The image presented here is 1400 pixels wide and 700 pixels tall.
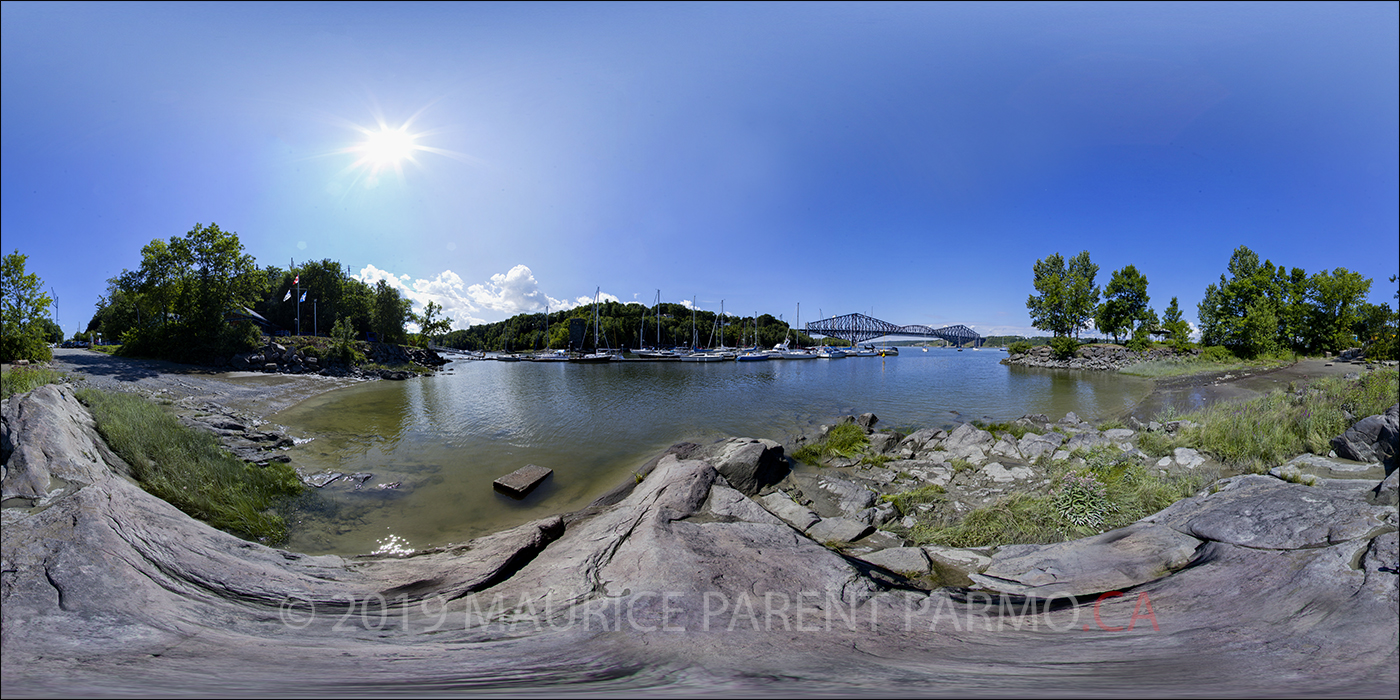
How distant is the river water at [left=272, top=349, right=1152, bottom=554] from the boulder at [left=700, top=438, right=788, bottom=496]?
3246 millimetres

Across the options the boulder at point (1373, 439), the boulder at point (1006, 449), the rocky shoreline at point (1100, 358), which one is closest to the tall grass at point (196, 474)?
the boulder at point (1006, 449)

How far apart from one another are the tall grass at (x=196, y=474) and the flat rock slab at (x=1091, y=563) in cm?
1104

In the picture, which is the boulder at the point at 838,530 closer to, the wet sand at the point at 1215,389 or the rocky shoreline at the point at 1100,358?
the wet sand at the point at 1215,389

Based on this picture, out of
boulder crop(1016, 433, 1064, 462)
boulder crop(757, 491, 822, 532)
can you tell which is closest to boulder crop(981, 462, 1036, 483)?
boulder crop(1016, 433, 1064, 462)

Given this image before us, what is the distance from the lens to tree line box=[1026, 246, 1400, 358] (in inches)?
1677

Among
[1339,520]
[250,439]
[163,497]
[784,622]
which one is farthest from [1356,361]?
[250,439]

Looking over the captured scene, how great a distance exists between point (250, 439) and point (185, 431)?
304cm

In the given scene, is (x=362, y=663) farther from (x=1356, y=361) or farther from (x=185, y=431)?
(x=1356, y=361)

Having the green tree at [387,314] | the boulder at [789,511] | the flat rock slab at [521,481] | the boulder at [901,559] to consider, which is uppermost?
the green tree at [387,314]

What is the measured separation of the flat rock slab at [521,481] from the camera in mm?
10070

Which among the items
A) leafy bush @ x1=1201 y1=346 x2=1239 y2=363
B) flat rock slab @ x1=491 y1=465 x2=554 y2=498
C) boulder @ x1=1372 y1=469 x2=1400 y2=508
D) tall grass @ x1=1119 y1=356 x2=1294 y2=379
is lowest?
flat rock slab @ x1=491 y1=465 x2=554 y2=498

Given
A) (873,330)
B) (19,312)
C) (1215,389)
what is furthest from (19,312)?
(873,330)

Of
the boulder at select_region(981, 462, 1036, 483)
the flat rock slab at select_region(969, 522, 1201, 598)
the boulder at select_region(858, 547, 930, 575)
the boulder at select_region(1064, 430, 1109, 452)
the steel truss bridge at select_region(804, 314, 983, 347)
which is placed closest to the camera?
the flat rock slab at select_region(969, 522, 1201, 598)

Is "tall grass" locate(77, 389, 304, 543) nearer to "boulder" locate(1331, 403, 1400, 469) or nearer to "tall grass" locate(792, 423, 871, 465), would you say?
"tall grass" locate(792, 423, 871, 465)
